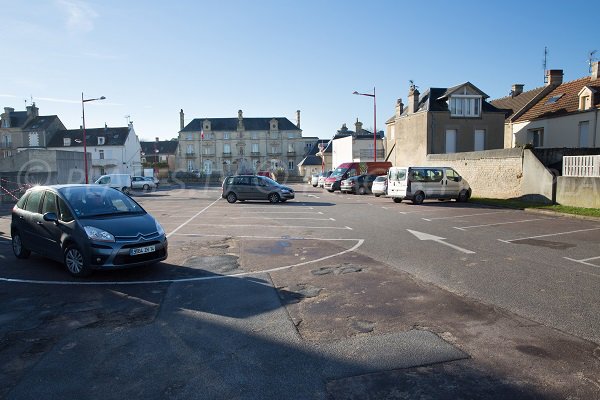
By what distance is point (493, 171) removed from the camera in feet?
79.0

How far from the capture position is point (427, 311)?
5.53 metres

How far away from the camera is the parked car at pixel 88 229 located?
284 inches

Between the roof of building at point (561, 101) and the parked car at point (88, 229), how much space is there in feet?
96.2

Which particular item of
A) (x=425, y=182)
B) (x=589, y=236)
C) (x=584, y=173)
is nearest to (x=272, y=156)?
(x=425, y=182)

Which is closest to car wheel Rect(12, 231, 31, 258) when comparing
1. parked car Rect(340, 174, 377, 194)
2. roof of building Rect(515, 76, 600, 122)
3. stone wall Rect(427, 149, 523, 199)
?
stone wall Rect(427, 149, 523, 199)

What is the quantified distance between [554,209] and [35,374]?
58.8 feet

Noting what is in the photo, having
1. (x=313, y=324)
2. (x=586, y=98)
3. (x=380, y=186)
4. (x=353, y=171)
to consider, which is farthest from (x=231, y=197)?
(x=586, y=98)

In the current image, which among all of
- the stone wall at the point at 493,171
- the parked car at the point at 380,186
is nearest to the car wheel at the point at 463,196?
the stone wall at the point at 493,171

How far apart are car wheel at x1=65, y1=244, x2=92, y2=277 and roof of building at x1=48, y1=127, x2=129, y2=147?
210ft

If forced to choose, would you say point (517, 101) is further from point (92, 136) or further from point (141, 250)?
point (92, 136)

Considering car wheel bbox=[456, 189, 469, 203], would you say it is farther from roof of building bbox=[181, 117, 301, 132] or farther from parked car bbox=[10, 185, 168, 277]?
roof of building bbox=[181, 117, 301, 132]

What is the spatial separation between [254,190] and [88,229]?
17.9 m

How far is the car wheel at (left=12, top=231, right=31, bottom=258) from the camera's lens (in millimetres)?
9125

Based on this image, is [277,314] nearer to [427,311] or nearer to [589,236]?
[427,311]
